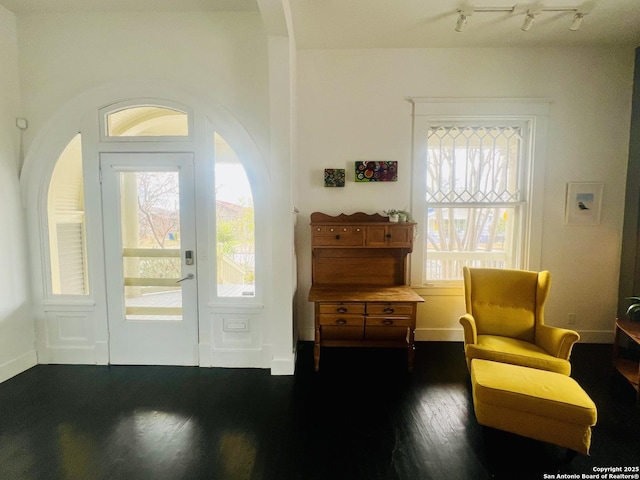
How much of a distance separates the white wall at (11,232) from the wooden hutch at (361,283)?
109 inches

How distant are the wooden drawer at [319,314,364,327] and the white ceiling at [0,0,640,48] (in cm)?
268

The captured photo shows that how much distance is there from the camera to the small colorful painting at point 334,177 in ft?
9.97

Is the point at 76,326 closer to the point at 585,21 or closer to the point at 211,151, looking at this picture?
the point at 211,151

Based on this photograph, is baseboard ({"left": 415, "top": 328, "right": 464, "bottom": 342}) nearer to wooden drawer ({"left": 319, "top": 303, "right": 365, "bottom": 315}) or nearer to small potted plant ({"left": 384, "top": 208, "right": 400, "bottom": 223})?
wooden drawer ({"left": 319, "top": 303, "right": 365, "bottom": 315})

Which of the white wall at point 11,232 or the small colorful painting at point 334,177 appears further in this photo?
the small colorful painting at point 334,177

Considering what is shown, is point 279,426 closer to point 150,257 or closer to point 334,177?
point 150,257

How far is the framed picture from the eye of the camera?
304cm

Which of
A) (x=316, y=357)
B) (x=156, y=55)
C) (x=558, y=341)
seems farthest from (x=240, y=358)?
(x=156, y=55)

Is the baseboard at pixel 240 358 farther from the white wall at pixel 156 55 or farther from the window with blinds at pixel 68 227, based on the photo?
the white wall at pixel 156 55

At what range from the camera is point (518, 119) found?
120 inches

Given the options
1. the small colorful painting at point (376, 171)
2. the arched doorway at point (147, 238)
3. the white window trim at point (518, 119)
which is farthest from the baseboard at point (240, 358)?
the white window trim at point (518, 119)

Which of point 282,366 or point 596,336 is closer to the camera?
point 282,366

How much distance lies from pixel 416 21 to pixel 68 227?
386 centimetres

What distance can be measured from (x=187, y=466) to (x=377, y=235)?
7.55 feet
